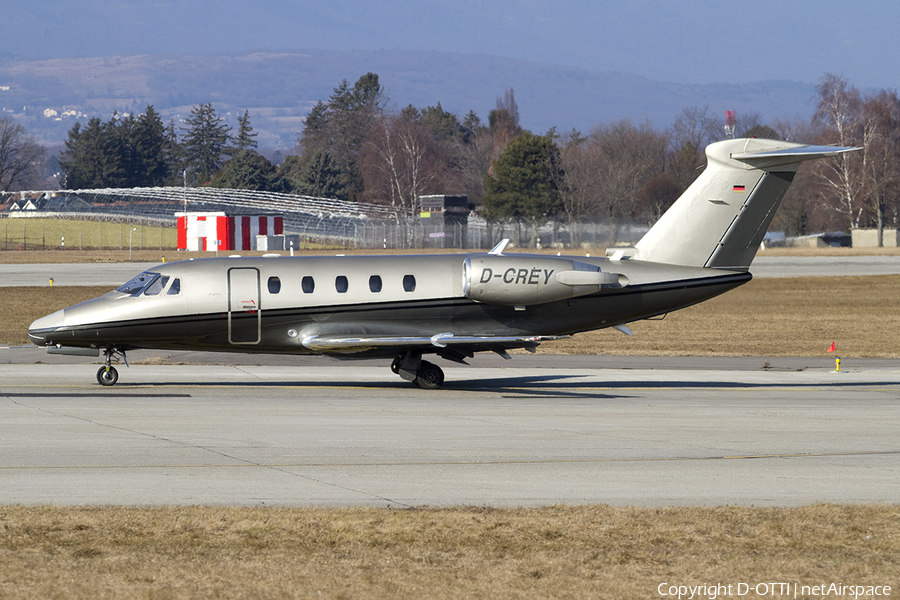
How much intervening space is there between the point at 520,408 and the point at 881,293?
40.6m

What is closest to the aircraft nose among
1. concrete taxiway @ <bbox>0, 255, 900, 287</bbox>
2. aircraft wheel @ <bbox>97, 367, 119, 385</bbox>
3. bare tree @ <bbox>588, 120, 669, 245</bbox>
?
aircraft wheel @ <bbox>97, 367, 119, 385</bbox>

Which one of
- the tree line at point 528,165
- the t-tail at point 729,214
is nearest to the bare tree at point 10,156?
the tree line at point 528,165

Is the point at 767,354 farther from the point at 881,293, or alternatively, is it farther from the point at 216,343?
the point at 881,293

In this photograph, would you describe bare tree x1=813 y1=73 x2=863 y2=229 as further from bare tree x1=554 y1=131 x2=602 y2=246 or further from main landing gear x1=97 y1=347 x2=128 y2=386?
main landing gear x1=97 y1=347 x2=128 y2=386

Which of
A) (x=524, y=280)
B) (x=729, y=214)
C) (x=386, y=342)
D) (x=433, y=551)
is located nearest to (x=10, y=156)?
(x=386, y=342)

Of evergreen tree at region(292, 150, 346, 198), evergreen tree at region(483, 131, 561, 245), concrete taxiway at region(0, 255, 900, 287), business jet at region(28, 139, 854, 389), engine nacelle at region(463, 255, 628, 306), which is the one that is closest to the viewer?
business jet at region(28, 139, 854, 389)

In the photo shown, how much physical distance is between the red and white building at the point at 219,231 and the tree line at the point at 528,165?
2177 cm

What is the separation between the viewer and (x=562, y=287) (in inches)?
907

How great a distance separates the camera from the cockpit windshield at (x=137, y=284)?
897 inches

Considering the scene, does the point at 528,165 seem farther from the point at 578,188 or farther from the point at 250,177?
the point at 250,177

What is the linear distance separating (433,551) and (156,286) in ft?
47.9

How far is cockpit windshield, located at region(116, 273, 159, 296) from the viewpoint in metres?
22.8

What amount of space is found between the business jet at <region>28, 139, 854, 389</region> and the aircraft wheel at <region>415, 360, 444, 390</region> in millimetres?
24

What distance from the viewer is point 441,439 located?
1711cm
